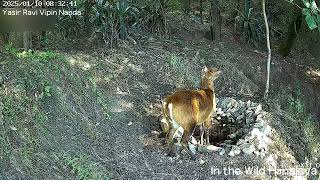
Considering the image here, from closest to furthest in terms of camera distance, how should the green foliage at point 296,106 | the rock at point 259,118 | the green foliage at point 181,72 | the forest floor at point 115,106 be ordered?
the forest floor at point 115,106, the rock at point 259,118, the green foliage at point 181,72, the green foliage at point 296,106

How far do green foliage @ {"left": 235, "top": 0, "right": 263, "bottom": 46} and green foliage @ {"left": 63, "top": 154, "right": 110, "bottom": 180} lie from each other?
6.79 metres

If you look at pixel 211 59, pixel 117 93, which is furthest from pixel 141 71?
pixel 211 59

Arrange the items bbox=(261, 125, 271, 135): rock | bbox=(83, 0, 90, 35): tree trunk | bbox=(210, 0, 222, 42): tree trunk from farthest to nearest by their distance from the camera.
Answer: bbox=(210, 0, 222, 42): tree trunk < bbox=(83, 0, 90, 35): tree trunk < bbox=(261, 125, 271, 135): rock

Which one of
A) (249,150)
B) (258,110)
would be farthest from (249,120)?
(249,150)

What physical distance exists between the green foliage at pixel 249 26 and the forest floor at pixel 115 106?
4.37ft

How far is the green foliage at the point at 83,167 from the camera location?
5.87 meters

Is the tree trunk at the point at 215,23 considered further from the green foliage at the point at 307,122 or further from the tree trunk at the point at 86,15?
the tree trunk at the point at 86,15

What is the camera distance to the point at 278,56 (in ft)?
38.6

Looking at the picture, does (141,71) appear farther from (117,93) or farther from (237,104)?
(237,104)

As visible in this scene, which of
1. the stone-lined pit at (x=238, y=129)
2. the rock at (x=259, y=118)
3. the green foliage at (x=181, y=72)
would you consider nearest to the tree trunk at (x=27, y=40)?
the green foliage at (x=181, y=72)

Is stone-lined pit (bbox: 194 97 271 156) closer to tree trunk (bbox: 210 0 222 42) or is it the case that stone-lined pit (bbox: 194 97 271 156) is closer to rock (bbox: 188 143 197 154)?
rock (bbox: 188 143 197 154)

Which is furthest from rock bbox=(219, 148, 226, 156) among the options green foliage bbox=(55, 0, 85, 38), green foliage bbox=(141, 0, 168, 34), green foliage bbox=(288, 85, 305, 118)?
green foliage bbox=(141, 0, 168, 34)

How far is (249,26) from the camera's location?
38.3ft

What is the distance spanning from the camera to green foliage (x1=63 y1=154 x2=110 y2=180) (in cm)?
587
